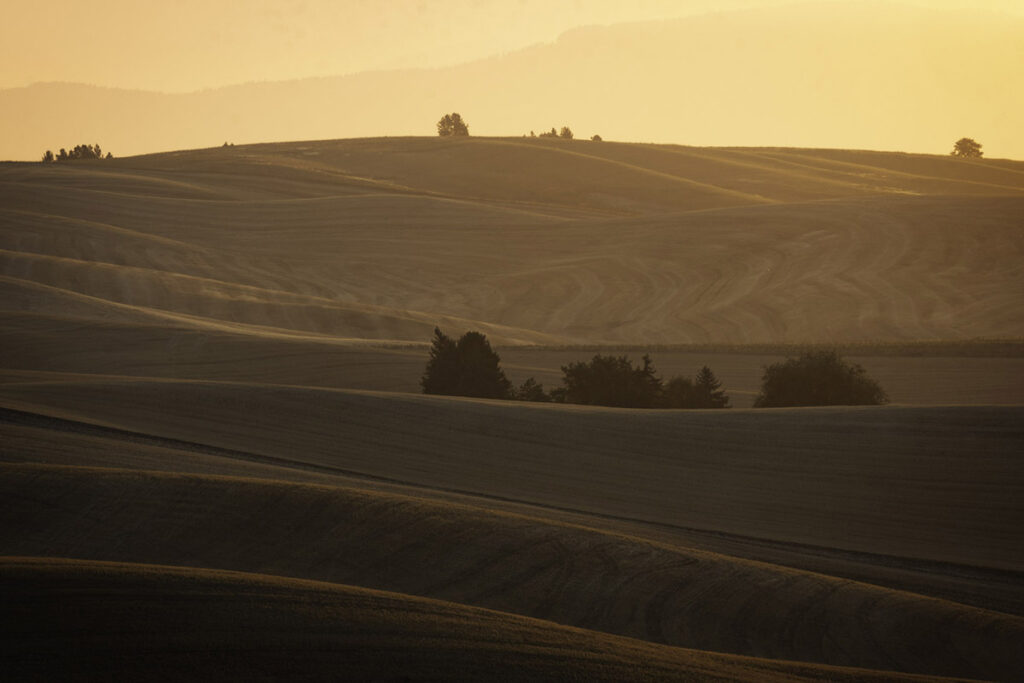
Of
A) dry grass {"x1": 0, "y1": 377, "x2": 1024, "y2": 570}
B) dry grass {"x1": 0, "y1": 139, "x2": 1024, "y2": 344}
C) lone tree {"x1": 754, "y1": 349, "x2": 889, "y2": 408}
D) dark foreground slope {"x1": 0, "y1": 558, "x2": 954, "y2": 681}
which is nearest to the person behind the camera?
dark foreground slope {"x1": 0, "y1": 558, "x2": 954, "y2": 681}

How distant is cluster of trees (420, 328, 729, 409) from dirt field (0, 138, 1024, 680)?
2.81 metres

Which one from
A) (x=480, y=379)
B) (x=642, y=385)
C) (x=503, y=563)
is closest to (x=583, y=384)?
(x=642, y=385)

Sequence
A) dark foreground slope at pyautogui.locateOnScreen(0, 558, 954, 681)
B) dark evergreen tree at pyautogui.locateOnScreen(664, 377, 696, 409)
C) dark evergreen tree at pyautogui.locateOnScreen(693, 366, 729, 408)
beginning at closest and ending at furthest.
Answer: dark foreground slope at pyautogui.locateOnScreen(0, 558, 954, 681)
dark evergreen tree at pyautogui.locateOnScreen(693, 366, 729, 408)
dark evergreen tree at pyautogui.locateOnScreen(664, 377, 696, 409)

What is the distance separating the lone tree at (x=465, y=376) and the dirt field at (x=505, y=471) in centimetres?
268

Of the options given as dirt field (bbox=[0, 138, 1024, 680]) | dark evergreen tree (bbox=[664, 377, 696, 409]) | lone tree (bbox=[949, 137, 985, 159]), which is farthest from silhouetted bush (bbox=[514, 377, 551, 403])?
lone tree (bbox=[949, 137, 985, 159])

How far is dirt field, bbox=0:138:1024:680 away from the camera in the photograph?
6.71 meters

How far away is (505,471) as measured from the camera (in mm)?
17328

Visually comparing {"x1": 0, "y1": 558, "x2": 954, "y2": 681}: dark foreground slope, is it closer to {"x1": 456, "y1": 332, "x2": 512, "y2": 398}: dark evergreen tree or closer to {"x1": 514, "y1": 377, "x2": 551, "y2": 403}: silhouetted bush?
{"x1": 514, "y1": 377, "x2": 551, "y2": 403}: silhouetted bush

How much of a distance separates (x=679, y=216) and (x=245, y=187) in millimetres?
31116

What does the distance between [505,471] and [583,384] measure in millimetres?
8363

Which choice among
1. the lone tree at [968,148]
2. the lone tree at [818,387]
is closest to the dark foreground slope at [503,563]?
the lone tree at [818,387]

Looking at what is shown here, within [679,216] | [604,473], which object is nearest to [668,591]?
[604,473]

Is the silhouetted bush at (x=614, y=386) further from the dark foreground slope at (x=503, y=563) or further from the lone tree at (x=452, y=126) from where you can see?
the lone tree at (x=452, y=126)

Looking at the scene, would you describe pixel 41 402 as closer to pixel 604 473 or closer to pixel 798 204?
pixel 604 473
